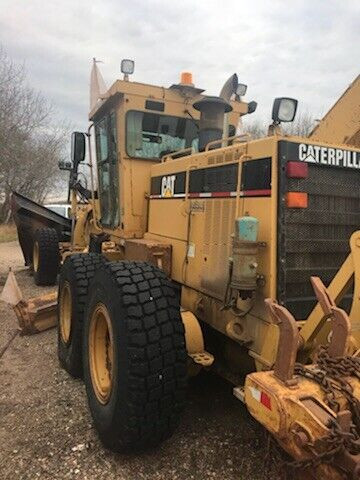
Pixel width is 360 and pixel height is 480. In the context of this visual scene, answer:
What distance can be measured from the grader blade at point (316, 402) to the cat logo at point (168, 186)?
2.28 m

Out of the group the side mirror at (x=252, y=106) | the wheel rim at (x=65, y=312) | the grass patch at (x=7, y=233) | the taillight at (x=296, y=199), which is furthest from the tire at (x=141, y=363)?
the grass patch at (x=7, y=233)

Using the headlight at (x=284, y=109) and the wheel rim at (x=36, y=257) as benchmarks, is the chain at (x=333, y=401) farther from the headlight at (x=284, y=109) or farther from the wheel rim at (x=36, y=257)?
the wheel rim at (x=36, y=257)

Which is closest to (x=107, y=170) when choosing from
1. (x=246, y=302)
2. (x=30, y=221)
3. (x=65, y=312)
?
(x=65, y=312)

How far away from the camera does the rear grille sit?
2.99 meters

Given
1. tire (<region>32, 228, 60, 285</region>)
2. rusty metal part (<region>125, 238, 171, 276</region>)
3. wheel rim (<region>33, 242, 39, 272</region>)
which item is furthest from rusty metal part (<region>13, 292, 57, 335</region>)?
wheel rim (<region>33, 242, 39, 272</region>)

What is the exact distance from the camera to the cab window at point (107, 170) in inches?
216

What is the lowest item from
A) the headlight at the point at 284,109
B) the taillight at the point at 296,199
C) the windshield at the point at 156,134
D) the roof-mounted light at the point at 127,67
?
the taillight at the point at 296,199

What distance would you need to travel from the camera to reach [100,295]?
349 centimetres

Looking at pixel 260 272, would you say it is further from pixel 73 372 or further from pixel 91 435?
pixel 73 372

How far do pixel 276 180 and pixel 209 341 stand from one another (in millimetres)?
1707

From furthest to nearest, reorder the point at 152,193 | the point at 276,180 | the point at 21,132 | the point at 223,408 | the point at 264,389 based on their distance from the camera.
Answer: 1. the point at 21,132
2. the point at 152,193
3. the point at 223,408
4. the point at 276,180
5. the point at 264,389

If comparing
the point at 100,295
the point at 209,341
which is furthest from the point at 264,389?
the point at 209,341

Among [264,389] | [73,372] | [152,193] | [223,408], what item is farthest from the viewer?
[152,193]

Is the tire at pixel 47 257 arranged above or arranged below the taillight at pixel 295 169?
below
